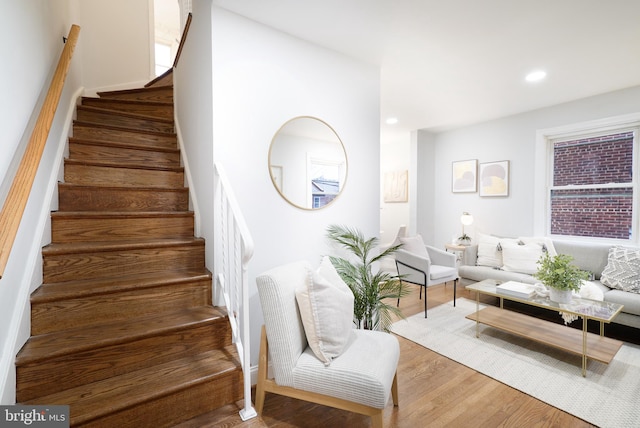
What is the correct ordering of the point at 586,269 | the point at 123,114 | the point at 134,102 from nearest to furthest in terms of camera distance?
the point at 123,114 < the point at 134,102 < the point at 586,269

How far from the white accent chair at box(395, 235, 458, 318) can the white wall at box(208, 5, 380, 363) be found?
Result: 111 centimetres

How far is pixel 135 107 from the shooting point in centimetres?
326

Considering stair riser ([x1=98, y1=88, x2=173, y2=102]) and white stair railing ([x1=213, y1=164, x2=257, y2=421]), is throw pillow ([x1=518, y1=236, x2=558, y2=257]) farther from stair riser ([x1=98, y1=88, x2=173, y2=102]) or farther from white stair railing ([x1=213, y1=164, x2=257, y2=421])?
stair riser ([x1=98, y1=88, x2=173, y2=102])

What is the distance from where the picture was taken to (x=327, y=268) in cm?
192

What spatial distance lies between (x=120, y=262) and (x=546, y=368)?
10.4ft

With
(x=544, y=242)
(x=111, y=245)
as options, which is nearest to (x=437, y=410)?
(x=111, y=245)

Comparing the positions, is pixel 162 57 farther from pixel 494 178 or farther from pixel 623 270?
pixel 623 270

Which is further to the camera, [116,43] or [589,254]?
[116,43]

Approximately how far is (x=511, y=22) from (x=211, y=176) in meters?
2.37

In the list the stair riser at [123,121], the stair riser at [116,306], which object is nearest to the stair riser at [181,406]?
the stair riser at [116,306]

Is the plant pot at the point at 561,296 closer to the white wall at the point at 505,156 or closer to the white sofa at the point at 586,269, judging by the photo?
the white sofa at the point at 586,269

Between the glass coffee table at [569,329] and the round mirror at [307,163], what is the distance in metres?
1.84

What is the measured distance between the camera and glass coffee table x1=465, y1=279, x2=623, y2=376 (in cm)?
221

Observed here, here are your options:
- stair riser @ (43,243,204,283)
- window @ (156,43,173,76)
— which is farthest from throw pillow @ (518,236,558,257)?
window @ (156,43,173,76)
